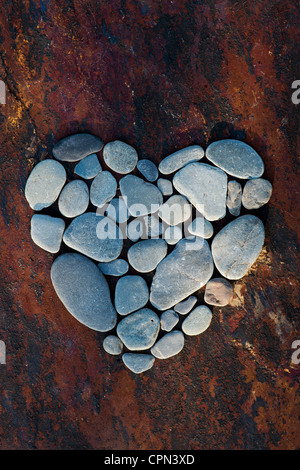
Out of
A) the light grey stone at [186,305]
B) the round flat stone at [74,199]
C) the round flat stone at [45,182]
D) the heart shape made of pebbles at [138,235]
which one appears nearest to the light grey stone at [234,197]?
the heart shape made of pebbles at [138,235]

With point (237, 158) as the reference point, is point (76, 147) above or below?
below

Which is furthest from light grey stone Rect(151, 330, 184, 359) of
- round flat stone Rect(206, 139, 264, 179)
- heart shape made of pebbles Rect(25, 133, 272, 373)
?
round flat stone Rect(206, 139, 264, 179)

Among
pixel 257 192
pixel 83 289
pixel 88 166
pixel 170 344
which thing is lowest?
pixel 170 344

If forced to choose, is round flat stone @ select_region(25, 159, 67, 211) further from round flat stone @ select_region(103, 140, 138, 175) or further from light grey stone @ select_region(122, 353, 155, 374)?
Result: light grey stone @ select_region(122, 353, 155, 374)

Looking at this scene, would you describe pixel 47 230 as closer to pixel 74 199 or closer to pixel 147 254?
pixel 74 199

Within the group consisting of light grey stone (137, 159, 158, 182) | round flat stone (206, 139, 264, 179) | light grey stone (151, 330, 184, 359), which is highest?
round flat stone (206, 139, 264, 179)

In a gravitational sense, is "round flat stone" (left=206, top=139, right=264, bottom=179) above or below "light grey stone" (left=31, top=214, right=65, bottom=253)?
above

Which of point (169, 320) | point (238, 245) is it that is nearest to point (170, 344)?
point (169, 320)
